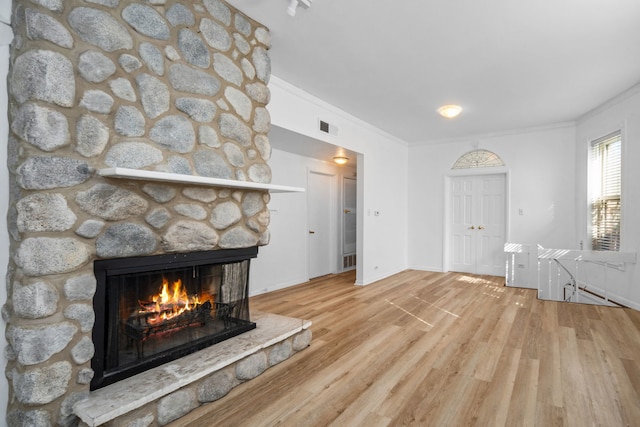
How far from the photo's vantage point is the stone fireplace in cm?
157

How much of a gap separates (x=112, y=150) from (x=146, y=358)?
1236 mm

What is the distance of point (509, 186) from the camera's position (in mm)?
6105

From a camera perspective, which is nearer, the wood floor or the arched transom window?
the wood floor

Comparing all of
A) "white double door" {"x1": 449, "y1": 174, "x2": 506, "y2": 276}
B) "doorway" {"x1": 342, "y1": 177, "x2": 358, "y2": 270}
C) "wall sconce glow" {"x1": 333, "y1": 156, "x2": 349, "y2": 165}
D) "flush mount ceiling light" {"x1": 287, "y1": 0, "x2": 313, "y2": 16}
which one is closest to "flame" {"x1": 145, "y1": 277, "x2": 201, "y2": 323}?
"flush mount ceiling light" {"x1": 287, "y1": 0, "x2": 313, "y2": 16}

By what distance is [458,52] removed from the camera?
10.6 ft

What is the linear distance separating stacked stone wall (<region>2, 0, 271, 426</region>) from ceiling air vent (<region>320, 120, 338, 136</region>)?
2.31 meters

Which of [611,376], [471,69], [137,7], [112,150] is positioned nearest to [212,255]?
[112,150]

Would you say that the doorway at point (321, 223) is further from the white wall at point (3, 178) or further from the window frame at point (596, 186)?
the white wall at point (3, 178)

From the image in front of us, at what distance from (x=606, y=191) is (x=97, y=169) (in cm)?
614

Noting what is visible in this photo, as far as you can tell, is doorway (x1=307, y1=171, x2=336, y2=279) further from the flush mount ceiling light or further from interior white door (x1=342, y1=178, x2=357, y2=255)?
the flush mount ceiling light

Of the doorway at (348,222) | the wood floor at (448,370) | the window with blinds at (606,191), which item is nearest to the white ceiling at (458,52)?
the window with blinds at (606,191)

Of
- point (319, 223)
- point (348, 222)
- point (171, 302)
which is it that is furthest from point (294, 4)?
point (348, 222)

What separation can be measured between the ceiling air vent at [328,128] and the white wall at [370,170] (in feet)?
0.19

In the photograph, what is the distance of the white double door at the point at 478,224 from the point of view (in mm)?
6309
